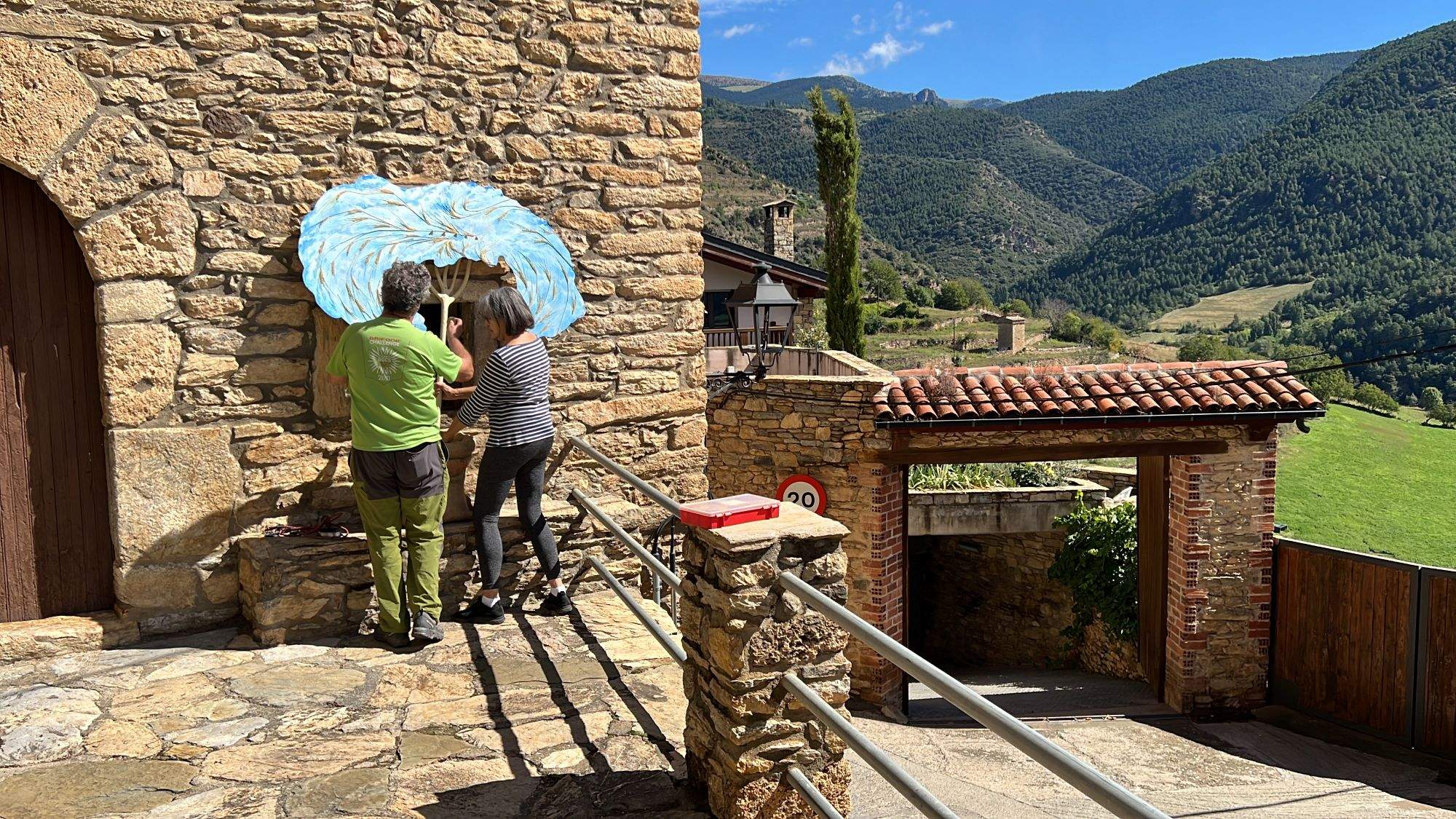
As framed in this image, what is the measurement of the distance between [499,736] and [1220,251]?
7194 centimetres

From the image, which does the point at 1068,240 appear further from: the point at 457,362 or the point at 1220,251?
the point at 457,362

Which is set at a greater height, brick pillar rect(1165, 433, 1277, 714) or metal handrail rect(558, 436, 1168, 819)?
metal handrail rect(558, 436, 1168, 819)

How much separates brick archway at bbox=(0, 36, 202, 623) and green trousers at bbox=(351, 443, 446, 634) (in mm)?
1022

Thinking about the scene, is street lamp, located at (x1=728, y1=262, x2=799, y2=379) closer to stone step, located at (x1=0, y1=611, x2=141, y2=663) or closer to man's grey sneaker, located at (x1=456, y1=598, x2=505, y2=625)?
man's grey sneaker, located at (x1=456, y1=598, x2=505, y2=625)

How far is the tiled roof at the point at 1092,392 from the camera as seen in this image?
1067 cm

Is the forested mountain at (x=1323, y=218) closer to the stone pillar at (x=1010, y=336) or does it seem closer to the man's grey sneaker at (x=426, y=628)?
the stone pillar at (x=1010, y=336)

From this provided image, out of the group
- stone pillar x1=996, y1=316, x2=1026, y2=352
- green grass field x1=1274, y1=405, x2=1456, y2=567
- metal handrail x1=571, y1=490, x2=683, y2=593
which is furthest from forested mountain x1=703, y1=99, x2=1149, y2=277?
metal handrail x1=571, y1=490, x2=683, y2=593

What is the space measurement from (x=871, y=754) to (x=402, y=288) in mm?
2828

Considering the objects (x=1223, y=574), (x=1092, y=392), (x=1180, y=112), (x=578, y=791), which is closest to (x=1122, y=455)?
(x=1092, y=392)

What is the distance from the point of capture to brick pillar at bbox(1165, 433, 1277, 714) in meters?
10.9

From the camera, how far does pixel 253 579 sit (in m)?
4.47

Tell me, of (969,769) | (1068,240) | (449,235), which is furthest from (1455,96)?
(449,235)

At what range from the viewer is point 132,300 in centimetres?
442

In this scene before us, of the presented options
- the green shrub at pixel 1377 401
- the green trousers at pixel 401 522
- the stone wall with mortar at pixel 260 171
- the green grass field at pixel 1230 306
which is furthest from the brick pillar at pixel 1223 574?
the green grass field at pixel 1230 306
